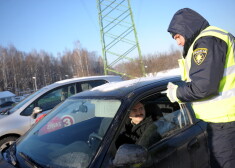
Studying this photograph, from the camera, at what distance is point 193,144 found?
2.17m

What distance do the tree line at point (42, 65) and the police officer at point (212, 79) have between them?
112 ft

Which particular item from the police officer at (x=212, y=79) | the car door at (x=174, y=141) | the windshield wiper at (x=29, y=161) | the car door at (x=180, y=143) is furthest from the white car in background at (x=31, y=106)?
the police officer at (x=212, y=79)

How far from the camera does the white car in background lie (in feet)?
14.1

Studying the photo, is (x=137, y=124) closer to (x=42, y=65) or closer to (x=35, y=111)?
(x=35, y=111)

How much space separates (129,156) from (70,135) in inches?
38.9

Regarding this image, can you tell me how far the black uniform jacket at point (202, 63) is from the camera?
157 centimetres

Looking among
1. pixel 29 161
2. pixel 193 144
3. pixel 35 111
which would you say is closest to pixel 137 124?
pixel 193 144

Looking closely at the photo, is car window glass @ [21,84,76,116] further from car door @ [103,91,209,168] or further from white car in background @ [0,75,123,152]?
car door @ [103,91,209,168]

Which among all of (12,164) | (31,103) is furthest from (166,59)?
(12,164)

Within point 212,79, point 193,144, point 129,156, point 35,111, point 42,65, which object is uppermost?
point 42,65

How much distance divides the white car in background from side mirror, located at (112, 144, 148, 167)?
2.68m

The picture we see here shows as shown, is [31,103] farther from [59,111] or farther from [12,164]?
[12,164]

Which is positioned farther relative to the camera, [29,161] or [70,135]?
[70,135]

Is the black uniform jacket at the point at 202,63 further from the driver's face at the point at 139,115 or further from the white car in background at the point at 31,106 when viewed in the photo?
the white car in background at the point at 31,106
